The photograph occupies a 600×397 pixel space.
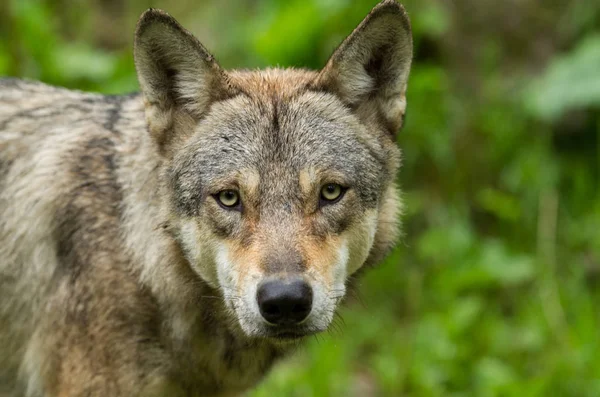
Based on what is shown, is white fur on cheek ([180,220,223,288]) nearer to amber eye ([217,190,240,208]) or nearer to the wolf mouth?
amber eye ([217,190,240,208])

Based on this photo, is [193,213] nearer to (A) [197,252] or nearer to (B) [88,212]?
(A) [197,252]

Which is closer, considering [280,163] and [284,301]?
[284,301]

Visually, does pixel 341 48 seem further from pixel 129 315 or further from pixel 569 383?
pixel 569 383

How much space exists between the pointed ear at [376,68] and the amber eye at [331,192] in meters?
0.52

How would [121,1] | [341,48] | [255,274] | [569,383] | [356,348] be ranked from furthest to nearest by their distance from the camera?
[121,1] → [356,348] → [569,383] → [341,48] → [255,274]

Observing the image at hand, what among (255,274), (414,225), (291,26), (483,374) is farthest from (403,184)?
(255,274)

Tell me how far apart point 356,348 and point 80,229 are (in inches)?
121

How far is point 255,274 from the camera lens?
3607 millimetres

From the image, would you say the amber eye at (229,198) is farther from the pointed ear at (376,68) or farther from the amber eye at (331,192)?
the pointed ear at (376,68)

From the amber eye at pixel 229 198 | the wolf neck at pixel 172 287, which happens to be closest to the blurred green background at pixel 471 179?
the wolf neck at pixel 172 287

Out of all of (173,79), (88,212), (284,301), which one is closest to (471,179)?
(173,79)

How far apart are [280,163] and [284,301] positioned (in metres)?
0.65

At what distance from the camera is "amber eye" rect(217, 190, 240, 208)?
12.7ft

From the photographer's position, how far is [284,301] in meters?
3.52
